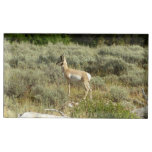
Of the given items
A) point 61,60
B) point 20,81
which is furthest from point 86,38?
point 20,81

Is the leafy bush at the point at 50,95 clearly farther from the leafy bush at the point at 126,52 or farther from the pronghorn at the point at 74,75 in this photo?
the leafy bush at the point at 126,52

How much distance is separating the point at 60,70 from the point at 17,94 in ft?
4.02

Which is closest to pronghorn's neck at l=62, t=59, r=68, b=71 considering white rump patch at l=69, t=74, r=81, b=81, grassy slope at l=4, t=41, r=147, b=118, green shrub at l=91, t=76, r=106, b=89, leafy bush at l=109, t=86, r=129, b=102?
grassy slope at l=4, t=41, r=147, b=118

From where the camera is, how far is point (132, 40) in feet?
24.0

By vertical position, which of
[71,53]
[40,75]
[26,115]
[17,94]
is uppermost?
[71,53]

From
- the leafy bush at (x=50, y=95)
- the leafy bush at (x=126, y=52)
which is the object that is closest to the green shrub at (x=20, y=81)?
the leafy bush at (x=50, y=95)

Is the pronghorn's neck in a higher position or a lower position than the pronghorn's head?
lower

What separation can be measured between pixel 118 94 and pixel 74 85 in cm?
111

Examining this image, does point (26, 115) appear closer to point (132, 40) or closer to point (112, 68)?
point (112, 68)

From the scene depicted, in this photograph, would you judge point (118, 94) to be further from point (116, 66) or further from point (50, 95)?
point (50, 95)

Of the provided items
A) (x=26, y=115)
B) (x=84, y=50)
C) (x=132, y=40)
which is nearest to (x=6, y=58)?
(x=26, y=115)

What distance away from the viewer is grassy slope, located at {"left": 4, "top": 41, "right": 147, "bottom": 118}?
7.29 metres

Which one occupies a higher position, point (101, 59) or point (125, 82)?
point (101, 59)

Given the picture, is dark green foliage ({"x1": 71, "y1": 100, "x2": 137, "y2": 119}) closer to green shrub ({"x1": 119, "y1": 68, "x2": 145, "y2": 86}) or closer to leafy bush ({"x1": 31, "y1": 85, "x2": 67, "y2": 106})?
leafy bush ({"x1": 31, "y1": 85, "x2": 67, "y2": 106})
